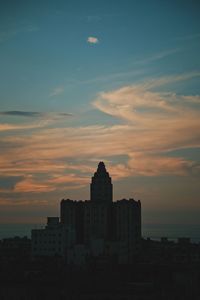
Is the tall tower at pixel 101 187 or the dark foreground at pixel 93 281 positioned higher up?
the tall tower at pixel 101 187

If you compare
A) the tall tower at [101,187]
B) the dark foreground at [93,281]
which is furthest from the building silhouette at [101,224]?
the dark foreground at [93,281]

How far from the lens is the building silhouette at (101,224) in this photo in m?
69.9

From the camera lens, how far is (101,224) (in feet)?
266

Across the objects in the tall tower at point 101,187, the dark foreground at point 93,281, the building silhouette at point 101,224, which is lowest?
the dark foreground at point 93,281

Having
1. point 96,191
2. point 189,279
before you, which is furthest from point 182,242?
point 189,279

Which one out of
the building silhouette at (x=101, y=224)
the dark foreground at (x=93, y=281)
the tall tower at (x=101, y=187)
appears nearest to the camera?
the dark foreground at (x=93, y=281)

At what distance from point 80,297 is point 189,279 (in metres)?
11.3

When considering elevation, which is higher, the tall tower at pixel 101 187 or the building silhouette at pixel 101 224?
the tall tower at pixel 101 187

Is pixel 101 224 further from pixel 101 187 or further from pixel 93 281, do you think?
pixel 93 281

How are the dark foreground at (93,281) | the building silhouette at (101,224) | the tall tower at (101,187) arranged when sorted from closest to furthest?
the dark foreground at (93,281)
the building silhouette at (101,224)
the tall tower at (101,187)

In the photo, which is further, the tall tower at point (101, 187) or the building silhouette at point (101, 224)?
the tall tower at point (101, 187)

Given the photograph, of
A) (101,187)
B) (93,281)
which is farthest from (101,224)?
(93,281)

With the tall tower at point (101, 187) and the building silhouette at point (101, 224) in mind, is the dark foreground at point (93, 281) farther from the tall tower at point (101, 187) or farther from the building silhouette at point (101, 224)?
the tall tower at point (101, 187)

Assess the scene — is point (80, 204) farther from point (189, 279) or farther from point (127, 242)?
point (189, 279)
